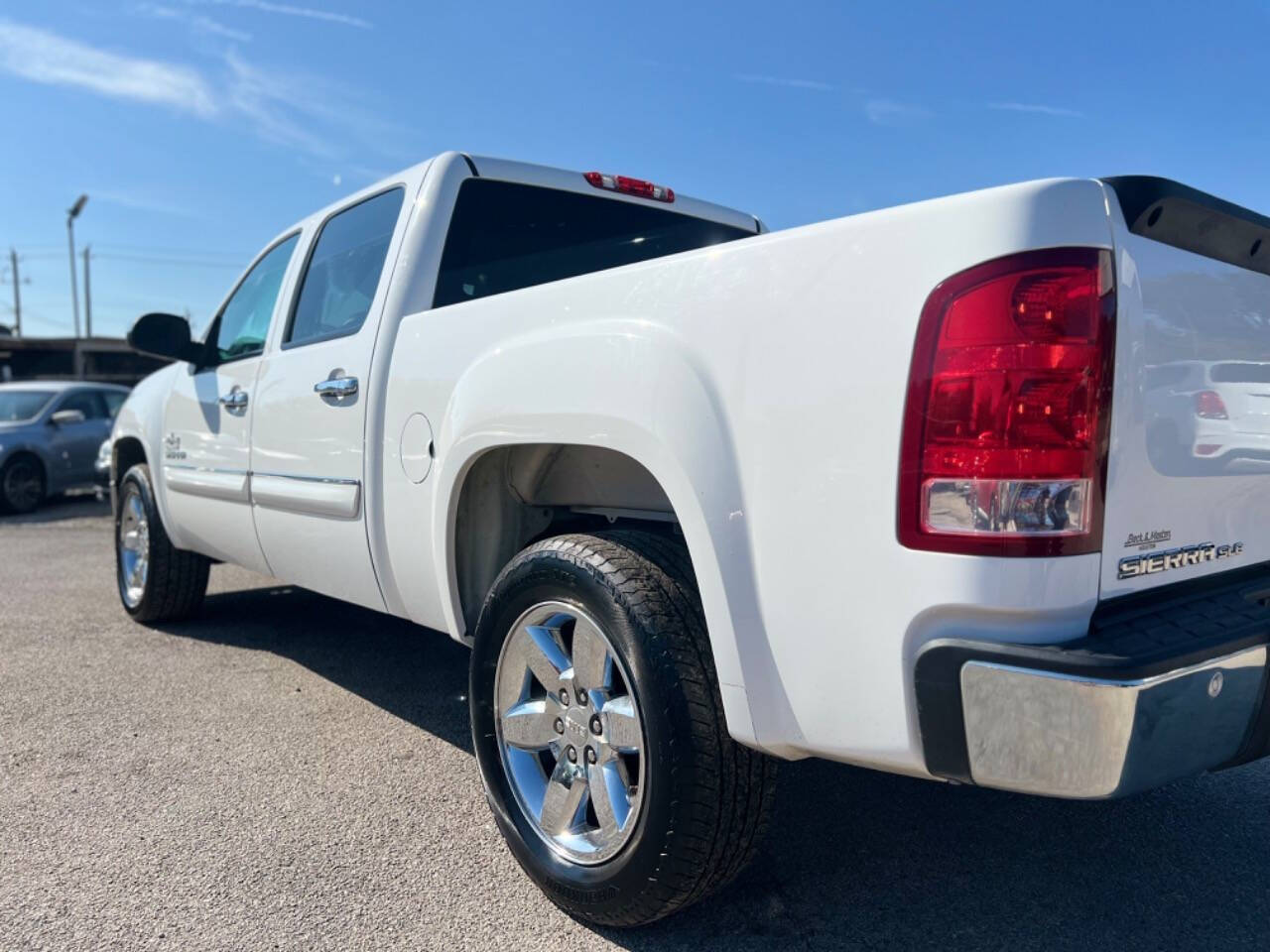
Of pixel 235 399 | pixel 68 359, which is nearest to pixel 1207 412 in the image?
pixel 235 399

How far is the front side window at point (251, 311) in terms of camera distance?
171 inches

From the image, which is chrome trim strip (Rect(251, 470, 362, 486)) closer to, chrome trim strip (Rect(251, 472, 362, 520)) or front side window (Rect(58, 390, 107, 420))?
chrome trim strip (Rect(251, 472, 362, 520))

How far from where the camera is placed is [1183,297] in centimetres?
186

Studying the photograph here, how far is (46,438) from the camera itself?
11.9 m

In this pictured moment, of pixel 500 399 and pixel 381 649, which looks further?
pixel 381 649

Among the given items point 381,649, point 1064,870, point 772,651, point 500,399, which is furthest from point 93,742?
point 1064,870

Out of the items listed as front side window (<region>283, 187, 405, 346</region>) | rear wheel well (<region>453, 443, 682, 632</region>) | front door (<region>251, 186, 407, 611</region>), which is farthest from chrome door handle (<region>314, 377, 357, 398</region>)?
rear wheel well (<region>453, 443, 682, 632</region>)

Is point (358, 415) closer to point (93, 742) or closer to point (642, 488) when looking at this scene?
point (642, 488)

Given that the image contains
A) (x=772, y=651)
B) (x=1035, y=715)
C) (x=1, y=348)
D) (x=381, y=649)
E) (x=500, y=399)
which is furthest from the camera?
(x=1, y=348)

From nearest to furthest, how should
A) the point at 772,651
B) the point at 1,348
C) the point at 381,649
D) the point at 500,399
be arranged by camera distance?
the point at 772,651
the point at 500,399
the point at 381,649
the point at 1,348

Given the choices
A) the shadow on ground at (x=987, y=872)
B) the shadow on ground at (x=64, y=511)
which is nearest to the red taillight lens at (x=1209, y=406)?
the shadow on ground at (x=987, y=872)

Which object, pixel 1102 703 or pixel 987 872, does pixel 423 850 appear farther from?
pixel 1102 703

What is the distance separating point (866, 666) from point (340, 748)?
2.34 m

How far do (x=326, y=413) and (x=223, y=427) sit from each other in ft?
3.70
